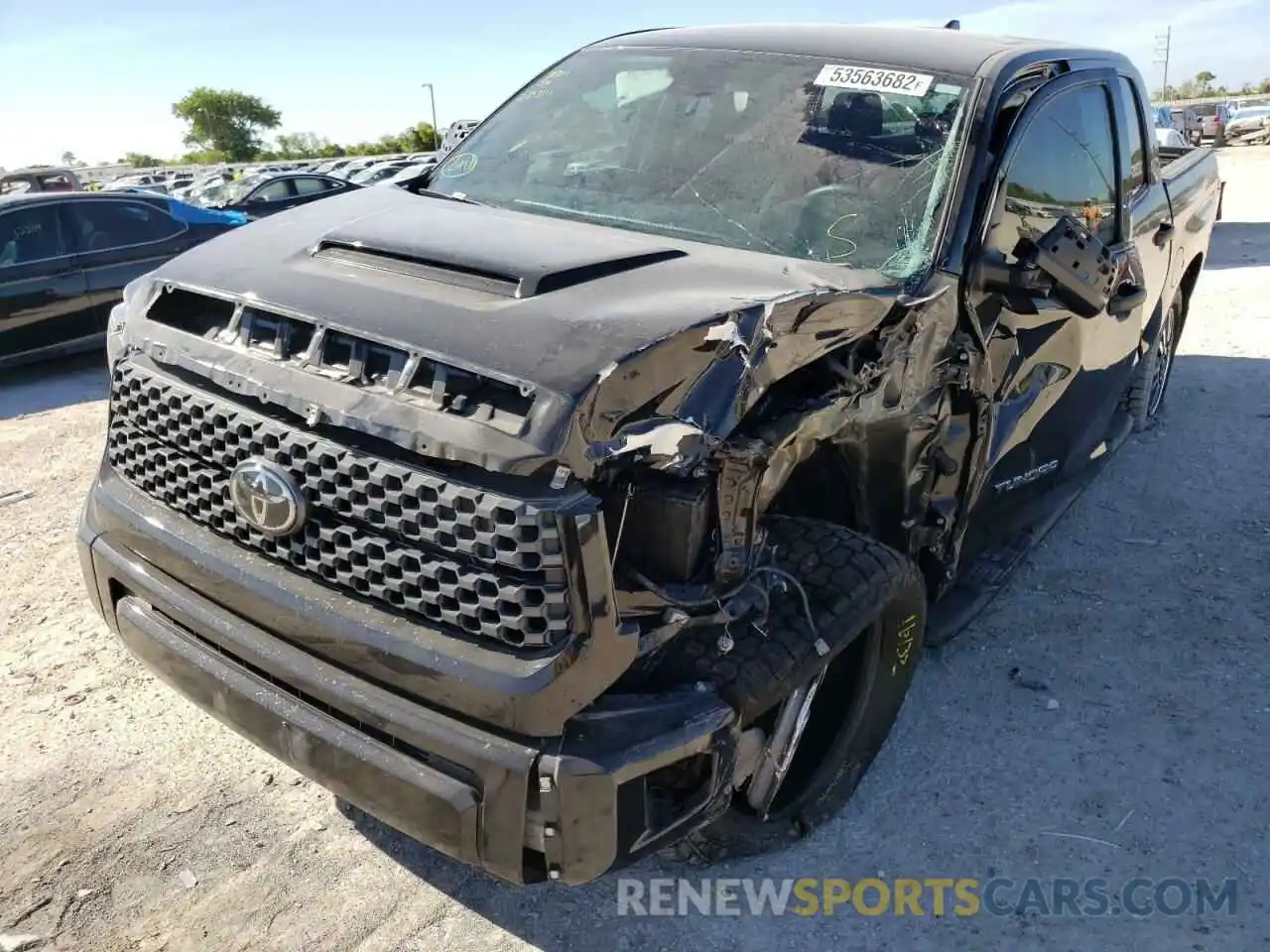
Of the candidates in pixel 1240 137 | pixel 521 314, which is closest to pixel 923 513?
pixel 521 314

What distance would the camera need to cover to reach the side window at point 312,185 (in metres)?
15.5

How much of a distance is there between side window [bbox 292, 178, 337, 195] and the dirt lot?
12108mm

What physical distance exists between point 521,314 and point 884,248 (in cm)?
117

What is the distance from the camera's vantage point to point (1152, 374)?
5395 mm

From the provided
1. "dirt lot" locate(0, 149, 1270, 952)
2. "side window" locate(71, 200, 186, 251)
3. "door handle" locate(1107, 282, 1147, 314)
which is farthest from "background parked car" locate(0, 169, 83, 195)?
"door handle" locate(1107, 282, 1147, 314)

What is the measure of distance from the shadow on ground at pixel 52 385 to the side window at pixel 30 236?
854 mm

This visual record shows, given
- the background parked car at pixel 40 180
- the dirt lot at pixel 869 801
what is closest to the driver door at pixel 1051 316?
the dirt lot at pixel 869 801

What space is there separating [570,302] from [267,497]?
2.46 ft

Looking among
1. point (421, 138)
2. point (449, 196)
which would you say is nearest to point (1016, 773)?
point (449, 196)

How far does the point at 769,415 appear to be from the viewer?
225 centimetres

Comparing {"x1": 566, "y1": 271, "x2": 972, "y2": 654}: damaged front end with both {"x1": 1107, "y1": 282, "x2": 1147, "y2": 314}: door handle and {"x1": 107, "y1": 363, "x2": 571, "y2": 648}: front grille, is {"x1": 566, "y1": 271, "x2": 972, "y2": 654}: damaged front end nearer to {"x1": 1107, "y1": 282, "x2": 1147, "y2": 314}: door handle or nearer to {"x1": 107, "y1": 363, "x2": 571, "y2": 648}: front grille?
{"x1": 107, "y1": 363, "x2": 571, "y2": 648}: front grille

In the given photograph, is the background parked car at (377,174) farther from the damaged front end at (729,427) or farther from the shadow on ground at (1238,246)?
the damaged front end at (729,427)

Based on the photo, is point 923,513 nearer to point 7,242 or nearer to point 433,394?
point 433,394

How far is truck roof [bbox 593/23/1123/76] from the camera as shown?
3.22m
